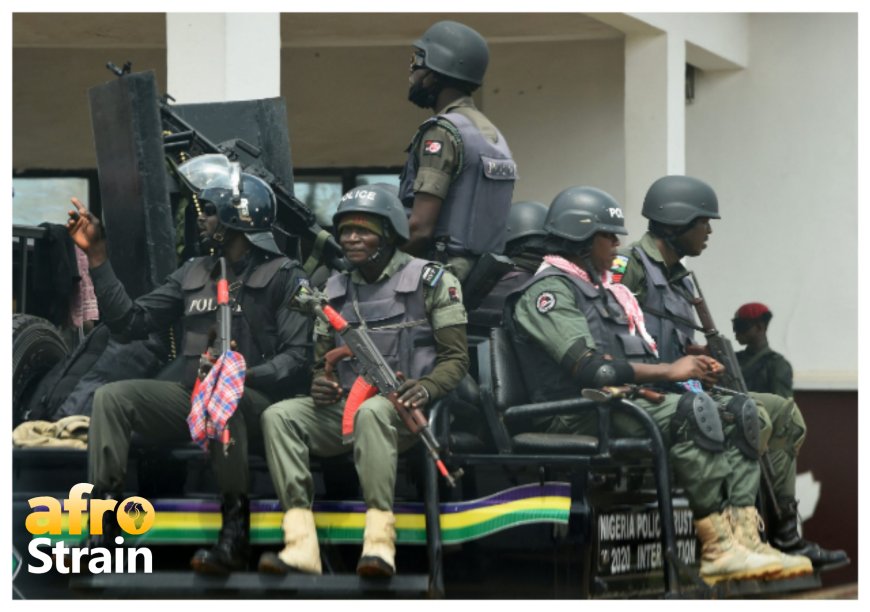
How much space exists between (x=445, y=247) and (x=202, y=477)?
4.74 ft

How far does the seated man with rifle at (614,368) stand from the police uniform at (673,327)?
16.6 inches

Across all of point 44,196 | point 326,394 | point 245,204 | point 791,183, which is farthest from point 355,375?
point 44,196

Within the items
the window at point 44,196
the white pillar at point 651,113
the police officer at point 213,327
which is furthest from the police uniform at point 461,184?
the window at point 44,196

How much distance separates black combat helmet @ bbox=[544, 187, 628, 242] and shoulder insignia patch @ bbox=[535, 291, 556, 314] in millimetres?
318

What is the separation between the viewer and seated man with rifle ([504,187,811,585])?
22.3 feet

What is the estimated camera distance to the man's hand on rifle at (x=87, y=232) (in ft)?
22.6

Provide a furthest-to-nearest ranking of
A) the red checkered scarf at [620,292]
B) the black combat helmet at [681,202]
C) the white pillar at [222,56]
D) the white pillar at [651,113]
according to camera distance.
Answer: the white pillar at [651,113], the white pillar at [222,56], the black combat helmet at [681,202], the red checkered scarf at [620,292]

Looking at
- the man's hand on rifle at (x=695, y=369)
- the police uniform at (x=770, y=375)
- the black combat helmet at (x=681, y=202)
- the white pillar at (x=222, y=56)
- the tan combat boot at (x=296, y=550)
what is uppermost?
the white pillar at (x=222, y=56)

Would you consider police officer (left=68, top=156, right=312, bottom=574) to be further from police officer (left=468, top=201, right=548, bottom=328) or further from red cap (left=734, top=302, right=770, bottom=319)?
red cap (left=734, top=302, right=770, bottom=319)

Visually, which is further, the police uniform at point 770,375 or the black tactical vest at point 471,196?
the police uniform at point 770,375

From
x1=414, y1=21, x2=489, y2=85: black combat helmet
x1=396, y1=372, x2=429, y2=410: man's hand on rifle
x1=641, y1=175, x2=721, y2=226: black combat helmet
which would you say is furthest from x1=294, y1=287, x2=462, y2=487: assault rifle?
x1=641, y1=175, x2=721, y2=226: black combat helmet

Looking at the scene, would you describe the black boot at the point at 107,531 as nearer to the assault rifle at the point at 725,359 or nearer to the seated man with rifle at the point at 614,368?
the seated man with rifle at the point at 614,368

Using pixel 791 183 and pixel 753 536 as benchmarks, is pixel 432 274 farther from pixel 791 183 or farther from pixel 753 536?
pixel 791 183

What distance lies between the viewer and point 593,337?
708 centimetres
